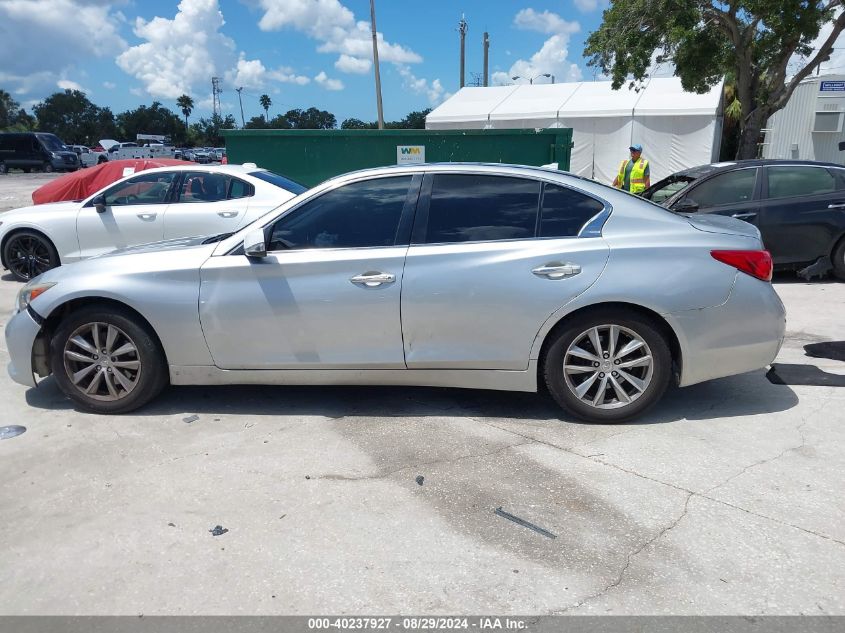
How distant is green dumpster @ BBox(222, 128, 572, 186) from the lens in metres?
12.2

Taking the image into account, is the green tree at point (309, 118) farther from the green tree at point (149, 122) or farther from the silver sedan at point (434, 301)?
the silver sedan at point (434, 301)

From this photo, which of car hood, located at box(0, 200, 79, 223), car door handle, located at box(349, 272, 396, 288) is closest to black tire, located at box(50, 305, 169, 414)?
car door handle, located at box(349, 272, 396, 288)

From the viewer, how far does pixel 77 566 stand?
3061mm

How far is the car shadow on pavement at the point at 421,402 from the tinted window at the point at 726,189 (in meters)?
4.13

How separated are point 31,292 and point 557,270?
352cm

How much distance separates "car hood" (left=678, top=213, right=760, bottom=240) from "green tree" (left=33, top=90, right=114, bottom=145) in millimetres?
92287

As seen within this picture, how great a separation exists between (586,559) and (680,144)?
2224cm

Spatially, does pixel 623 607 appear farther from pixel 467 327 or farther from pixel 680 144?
pixel 680 144

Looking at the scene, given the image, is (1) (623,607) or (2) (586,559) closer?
(1) (623,607)

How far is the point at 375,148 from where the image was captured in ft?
40.4

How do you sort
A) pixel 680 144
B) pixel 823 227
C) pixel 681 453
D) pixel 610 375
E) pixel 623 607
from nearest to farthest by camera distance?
pixel 623 607 < pixel 681 453 < pixel 610 375 < pixel 823 227 < pixel 680 144

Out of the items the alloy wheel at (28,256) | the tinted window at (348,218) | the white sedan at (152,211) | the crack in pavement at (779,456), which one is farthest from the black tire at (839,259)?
the alloy wheel at (28,256)

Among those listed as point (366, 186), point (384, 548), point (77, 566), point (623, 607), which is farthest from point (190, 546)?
point (366, 186)

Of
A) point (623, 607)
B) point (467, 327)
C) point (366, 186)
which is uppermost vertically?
point (366, 186)
